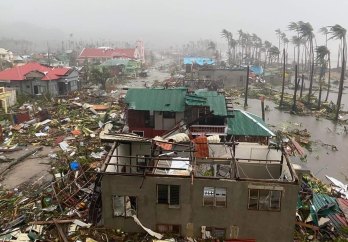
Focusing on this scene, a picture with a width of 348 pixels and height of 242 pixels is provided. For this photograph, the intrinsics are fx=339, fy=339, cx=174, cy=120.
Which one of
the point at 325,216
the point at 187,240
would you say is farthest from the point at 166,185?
the point at 325,216

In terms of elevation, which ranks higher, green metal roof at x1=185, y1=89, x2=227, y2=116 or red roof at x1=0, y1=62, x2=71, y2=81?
red roof at x1=0, y1=62, x2=71, y2=81

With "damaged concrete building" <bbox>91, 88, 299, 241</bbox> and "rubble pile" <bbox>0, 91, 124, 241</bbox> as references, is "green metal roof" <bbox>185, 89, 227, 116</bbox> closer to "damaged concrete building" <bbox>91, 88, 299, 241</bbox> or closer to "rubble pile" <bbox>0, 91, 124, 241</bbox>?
"damaged concrete building" <bbox>91, 88, 299, 241</bbox>

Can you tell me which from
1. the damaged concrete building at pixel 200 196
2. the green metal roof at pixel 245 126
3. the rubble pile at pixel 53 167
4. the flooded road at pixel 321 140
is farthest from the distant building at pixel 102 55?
the damaged concrete building at pixel 200 196

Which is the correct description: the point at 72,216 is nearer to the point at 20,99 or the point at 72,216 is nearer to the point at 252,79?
the point at 20,99

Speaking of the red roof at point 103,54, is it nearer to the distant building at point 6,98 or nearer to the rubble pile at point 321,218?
the distant building at point 6,98

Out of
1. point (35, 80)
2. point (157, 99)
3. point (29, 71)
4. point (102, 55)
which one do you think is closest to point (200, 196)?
point (157, 99)

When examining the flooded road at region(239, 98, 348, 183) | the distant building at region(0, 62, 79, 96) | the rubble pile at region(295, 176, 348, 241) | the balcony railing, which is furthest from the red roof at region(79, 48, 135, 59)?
the rubble pile at region(295, 176, 348, 241)

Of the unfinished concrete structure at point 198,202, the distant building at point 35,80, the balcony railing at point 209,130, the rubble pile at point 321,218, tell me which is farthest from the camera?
the distant building at point 35,80
